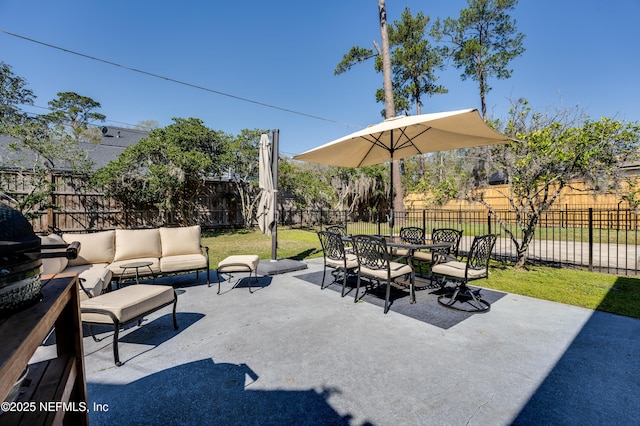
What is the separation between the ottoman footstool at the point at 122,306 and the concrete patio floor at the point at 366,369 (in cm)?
31

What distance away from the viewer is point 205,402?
1.95 m

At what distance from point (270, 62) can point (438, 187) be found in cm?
1101

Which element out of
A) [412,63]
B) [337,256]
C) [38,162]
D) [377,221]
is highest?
[412,63]

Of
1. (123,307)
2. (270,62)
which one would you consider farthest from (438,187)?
(270,62)

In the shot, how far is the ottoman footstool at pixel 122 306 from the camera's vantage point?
2.46m

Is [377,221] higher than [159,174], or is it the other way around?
[159,174]

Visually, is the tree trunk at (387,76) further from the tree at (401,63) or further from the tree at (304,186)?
the tree at (304,186)

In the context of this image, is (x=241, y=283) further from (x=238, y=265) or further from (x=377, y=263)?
(x=377, y=263)

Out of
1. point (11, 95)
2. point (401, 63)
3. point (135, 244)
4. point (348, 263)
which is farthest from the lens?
point (401, 63)

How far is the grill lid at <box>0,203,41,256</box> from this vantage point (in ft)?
2.30

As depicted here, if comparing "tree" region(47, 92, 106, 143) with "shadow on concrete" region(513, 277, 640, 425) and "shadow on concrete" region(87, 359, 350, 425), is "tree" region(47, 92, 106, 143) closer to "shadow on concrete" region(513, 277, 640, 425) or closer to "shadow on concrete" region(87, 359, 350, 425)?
"shadow on concrete" region(87, 359, 350, 425)

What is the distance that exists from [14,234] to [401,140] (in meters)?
5.58

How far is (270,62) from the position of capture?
530 inches

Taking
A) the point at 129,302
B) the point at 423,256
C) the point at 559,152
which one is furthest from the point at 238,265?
the point at 559,152
